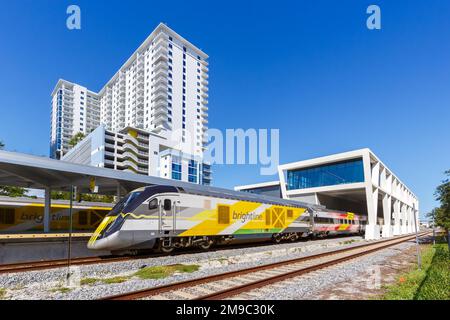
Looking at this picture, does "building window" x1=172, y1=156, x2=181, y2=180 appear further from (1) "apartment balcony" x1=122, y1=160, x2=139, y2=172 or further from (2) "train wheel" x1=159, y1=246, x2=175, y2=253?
(2) "train wheel" x1=159, y1=246, x2=175, y2=253

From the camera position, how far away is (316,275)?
11992 mm

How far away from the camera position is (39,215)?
81.7 feet

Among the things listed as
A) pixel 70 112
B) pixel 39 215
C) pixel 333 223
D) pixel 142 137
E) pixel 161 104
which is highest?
pixel 70 112

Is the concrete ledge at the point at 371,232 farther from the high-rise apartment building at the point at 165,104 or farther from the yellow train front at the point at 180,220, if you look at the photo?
the high-rise apartment building at the point at 165,104

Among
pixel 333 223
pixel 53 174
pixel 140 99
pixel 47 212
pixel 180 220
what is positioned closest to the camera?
pixel 180 220

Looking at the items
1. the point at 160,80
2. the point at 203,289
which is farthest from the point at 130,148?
the point at 203,289

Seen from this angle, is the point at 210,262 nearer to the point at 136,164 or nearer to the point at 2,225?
the point at 2,225

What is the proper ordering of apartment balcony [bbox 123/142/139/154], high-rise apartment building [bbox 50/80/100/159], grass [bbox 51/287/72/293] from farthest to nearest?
high-rise apartment building [bbox 50/80/100/159] → apartment balcony [bbox 123/142/139/154] → grass [bbox 51/287/72/293]

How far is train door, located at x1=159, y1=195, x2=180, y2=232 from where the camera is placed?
1603 centimetres

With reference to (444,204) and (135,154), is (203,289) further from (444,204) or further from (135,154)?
(135,154)

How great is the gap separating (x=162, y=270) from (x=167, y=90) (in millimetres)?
100531

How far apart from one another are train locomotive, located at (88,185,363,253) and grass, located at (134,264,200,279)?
2.45 m

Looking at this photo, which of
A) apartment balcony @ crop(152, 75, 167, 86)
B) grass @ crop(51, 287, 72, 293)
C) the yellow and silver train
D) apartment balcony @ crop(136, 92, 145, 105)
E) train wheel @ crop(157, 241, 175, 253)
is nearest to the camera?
grass @ crop(51, 287, 72, 293)

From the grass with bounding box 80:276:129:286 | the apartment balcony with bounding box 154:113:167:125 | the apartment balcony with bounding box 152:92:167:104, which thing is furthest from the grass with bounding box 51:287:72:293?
the apartment balcony with bounding box 152:92:167:104
